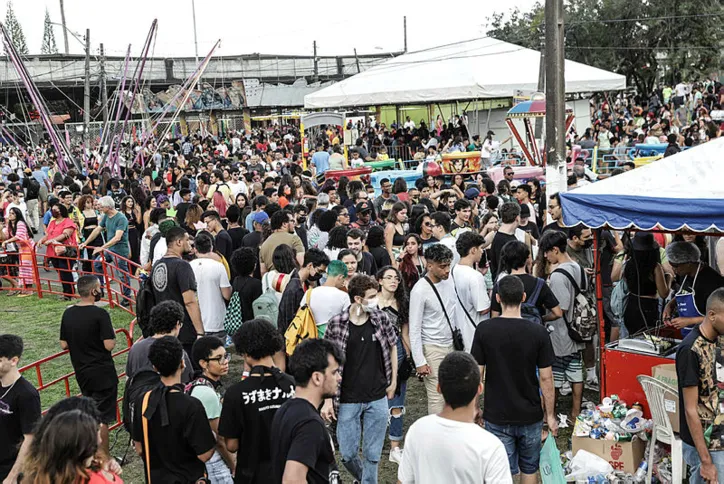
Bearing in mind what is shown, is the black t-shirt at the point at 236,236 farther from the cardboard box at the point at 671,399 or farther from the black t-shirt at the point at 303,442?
the black t-shirt at the point at 303,442

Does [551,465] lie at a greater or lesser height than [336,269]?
lesser

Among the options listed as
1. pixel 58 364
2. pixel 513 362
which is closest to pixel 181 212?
pixel 58 364

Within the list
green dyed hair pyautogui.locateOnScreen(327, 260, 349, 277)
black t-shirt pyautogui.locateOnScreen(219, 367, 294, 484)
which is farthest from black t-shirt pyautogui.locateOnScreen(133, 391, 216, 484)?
green dyed hair pyautogui.locateOnScreen(327, 260, 349, 277)

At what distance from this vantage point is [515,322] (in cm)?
553

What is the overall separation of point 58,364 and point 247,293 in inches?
173

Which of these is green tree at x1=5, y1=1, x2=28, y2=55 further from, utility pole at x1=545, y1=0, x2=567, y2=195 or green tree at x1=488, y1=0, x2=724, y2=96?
utility pole at x1=545, y1=0, x2=567, y2=195

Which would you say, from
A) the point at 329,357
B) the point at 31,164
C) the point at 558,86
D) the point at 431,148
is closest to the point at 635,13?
the point at 431,148

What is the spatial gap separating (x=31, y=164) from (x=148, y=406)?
2662 cm

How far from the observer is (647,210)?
663 cm

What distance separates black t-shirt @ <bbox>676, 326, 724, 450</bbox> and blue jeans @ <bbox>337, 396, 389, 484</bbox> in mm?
2121

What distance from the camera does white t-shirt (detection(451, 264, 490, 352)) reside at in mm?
6902

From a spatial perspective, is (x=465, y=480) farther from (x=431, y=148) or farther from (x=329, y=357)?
(x=431, y=148)

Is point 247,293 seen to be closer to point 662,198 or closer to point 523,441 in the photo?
point 523,441

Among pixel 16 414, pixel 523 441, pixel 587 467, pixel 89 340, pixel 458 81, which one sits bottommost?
pixel 587 467
